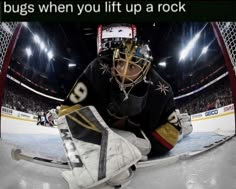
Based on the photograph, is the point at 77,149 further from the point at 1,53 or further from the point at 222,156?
the point at 1,53

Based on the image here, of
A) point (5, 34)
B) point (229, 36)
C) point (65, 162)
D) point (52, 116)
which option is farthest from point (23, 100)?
point (229, 36)

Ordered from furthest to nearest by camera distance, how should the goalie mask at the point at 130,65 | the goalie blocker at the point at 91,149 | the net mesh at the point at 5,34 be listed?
the net mesh at the point at 5,34 → the goalie mask at the point at 130,65 → the goalie blocker at the point at 91,149

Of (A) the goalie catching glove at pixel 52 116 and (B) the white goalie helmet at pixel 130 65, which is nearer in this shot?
(B) the white goalie helmet at pixel 130 65

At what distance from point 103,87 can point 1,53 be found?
1.81ft

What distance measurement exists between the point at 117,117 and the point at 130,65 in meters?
0.26

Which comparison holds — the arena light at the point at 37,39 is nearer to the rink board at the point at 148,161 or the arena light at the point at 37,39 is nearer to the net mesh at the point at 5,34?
the net mesh at the point at 5,34

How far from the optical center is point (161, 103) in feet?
3.83

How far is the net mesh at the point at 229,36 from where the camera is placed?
1.28 meters

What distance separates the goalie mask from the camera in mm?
1004

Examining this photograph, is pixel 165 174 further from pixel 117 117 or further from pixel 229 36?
pixel 229 36

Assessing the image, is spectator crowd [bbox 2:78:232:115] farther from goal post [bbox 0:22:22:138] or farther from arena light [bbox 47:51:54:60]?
arena light [bbox 47:51:54:60]

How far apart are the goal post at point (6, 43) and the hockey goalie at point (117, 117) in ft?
1.34

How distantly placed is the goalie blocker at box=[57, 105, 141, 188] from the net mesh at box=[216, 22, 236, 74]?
69cm

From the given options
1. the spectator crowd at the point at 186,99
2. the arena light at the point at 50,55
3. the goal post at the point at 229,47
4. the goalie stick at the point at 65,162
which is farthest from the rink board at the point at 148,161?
the arena light at the point at 50,55
